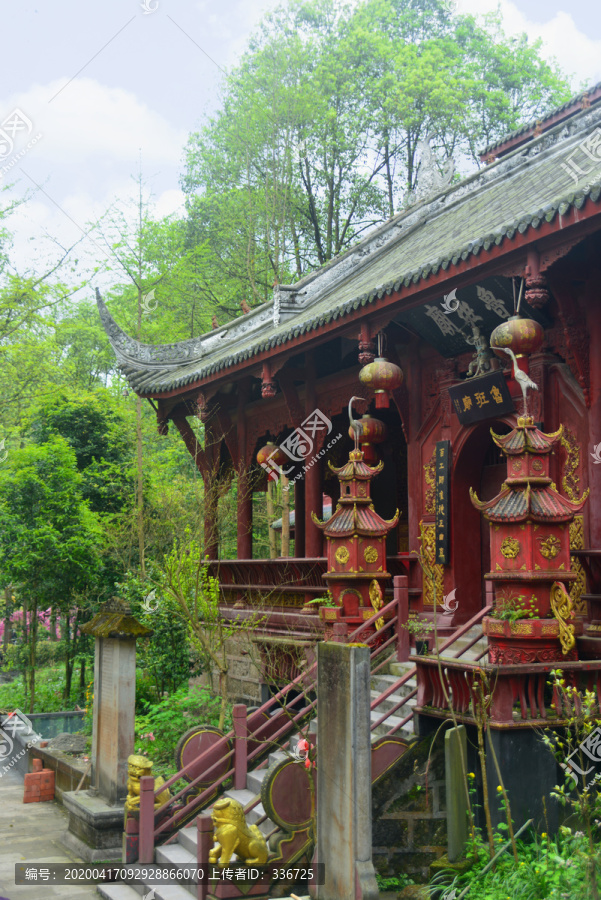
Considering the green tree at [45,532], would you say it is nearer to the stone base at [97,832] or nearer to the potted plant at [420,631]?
the stone base at [97,832]

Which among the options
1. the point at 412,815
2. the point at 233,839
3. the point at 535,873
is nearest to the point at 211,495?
the point at 233,839

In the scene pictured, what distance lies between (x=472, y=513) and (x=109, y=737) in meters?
4.54

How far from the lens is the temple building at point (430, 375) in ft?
25.0

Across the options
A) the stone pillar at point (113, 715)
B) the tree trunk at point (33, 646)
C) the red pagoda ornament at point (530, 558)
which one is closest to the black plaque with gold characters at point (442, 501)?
the red pagoda ornament at point (530, 558)

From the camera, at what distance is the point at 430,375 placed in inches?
403

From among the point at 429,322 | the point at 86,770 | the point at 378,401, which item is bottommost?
the point at 86,770

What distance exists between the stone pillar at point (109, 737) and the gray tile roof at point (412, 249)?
3828 millimetres

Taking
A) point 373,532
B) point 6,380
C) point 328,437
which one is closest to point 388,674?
point 373,532

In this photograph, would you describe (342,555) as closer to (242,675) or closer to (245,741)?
(245,741)

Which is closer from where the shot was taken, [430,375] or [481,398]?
[481,398]

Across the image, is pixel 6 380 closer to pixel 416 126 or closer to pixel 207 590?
pixel 207 590

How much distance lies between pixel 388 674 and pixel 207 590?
177 inches

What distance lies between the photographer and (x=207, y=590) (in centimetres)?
1255
